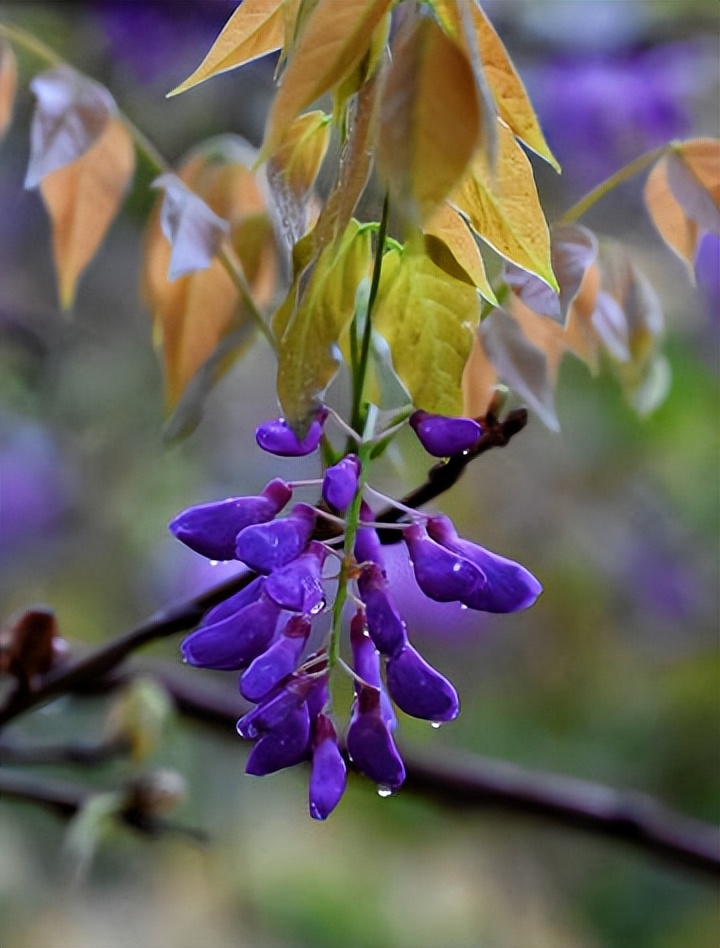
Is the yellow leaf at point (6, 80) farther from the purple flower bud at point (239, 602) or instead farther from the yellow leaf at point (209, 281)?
the purple flower bud at point (239, 602)

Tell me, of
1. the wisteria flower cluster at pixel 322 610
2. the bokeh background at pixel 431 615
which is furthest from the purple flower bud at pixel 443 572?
the bokeh background at pixel 431 615

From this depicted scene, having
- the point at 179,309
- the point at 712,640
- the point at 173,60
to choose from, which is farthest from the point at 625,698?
the point at 179,309

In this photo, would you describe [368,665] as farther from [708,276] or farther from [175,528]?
[708,276]

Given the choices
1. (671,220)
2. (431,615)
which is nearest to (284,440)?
(671,220)

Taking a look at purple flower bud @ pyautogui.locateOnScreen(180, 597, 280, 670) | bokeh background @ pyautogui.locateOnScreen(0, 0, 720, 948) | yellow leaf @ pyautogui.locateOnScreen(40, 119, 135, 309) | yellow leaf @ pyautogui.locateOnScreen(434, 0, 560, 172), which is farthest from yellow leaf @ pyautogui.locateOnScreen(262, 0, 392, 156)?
bokeh background @ pyautogui.locateOnScreen(0, 0, 720, 948)

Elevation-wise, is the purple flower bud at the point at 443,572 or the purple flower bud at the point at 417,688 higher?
the purple flower bud at the point at 443,572
